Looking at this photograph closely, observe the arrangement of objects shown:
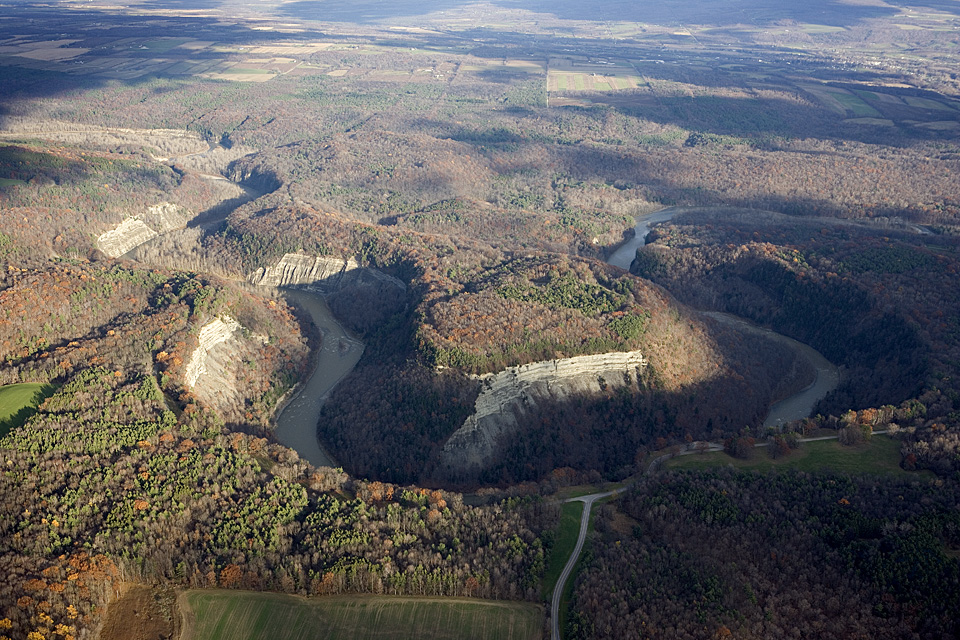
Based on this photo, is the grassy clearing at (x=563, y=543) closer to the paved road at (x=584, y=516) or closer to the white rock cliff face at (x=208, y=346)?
the paved road at (x=584, y=516)

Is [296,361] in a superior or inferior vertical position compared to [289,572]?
inferior

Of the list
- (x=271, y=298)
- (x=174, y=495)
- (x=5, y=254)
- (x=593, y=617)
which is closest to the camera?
(x=593, y=617)

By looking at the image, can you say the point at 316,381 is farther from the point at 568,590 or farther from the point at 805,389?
the point at 805,389

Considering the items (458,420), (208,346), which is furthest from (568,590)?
(208,346)

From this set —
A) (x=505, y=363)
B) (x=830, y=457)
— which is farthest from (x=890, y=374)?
(x=505, y=363)

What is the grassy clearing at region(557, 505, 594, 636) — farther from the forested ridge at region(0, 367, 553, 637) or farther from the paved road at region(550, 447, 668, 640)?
the forested ridge at region(0, 367, 553, 637)

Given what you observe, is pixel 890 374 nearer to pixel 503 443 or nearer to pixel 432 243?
pixel 503 443

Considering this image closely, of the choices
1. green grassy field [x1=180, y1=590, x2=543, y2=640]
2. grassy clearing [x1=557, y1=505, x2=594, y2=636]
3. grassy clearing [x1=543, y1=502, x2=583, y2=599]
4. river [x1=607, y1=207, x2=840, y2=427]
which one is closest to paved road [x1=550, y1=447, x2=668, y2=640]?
grassy clearing [x1=557, y1=505, x2=594, y2=636]
